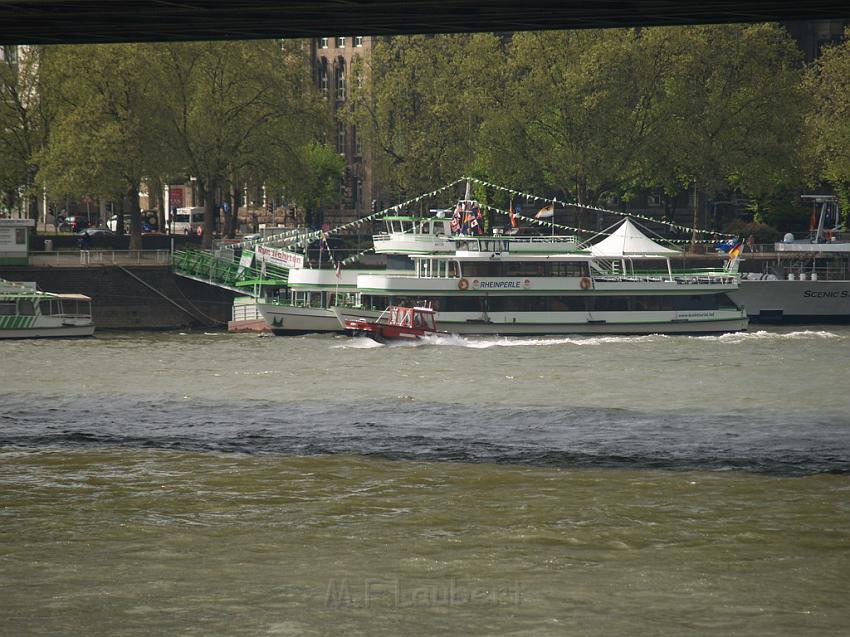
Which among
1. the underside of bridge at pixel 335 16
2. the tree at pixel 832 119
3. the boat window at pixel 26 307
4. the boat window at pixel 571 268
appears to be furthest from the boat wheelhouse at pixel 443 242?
the underside of bridge at pixel 335 16

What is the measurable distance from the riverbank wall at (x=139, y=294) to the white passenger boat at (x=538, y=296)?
7371 millimetres

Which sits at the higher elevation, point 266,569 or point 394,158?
point 394,158

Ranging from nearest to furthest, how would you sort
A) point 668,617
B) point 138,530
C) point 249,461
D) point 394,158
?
point 668,617 < point 138,530 < point 249,461 < point 394,158

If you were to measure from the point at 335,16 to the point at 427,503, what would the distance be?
988 centimetres

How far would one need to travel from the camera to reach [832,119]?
7869 centimetres

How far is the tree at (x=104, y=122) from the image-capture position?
64125 mm

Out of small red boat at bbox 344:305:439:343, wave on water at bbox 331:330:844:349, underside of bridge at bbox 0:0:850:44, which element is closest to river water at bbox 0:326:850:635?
underside of bridge at bbox 0:0:850:44

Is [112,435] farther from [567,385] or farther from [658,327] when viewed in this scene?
[658,327]

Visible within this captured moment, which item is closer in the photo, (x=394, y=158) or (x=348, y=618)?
(x=348, y=618)

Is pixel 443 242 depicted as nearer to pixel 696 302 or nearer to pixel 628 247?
pixel 628 247

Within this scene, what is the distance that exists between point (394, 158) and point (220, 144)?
16238 mm

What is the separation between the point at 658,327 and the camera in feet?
192

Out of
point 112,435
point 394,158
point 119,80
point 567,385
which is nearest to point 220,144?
point 119,80

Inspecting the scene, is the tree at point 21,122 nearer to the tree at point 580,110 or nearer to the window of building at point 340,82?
the tree at point 580,110
